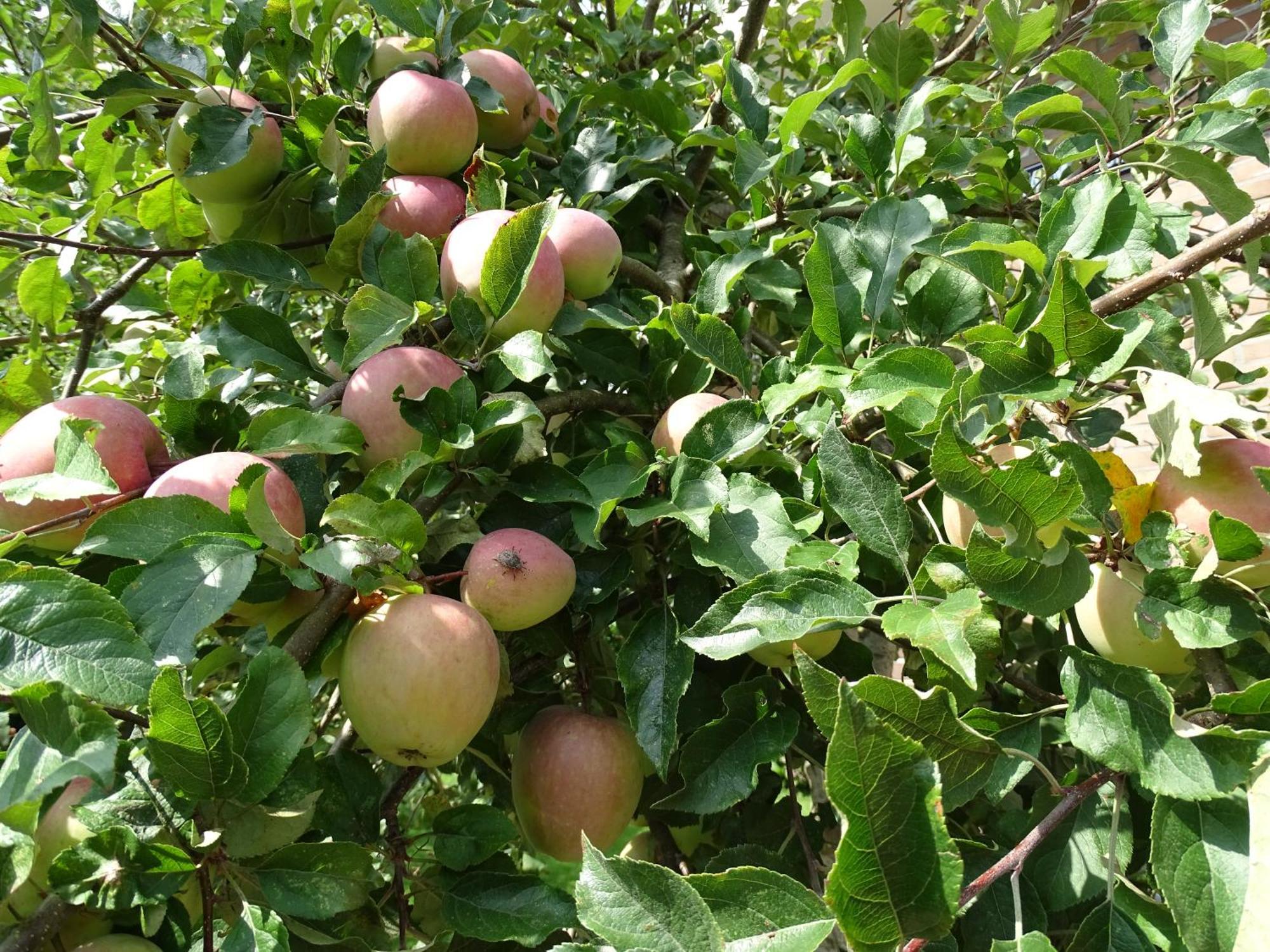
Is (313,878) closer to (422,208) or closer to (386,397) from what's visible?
(386,397)

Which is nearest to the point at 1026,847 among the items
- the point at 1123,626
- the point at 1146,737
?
the point at 1146,737

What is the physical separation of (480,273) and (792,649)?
47cm

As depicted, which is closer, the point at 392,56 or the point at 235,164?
the point at 235,164

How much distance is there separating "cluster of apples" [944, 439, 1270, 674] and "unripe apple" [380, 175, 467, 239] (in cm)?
66

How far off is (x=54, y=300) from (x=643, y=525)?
81 cm

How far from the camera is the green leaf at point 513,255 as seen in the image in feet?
2.64

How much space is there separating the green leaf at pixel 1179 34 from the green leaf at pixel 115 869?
1244mm

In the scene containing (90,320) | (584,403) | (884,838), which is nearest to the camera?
(884,838)

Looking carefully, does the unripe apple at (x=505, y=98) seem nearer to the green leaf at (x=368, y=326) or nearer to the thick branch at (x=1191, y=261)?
the green leaf at (x=368, y=326)

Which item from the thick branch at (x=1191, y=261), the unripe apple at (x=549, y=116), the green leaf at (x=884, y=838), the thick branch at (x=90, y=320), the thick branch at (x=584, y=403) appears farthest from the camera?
the unripe apple at (x=549, y=116)

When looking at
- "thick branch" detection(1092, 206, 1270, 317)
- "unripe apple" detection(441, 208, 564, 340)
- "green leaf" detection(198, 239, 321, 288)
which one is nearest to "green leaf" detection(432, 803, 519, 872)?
"unripe apple" detection(441, 208, 564, 340)

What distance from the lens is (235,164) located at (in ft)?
3.23

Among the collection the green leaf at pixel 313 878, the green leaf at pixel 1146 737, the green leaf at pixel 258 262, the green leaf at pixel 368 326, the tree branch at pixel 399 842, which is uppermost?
the green leaf at pixel 368 326

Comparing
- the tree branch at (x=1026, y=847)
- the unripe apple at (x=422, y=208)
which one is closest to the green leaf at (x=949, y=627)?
the tree branch at (x=1026, y=847)
